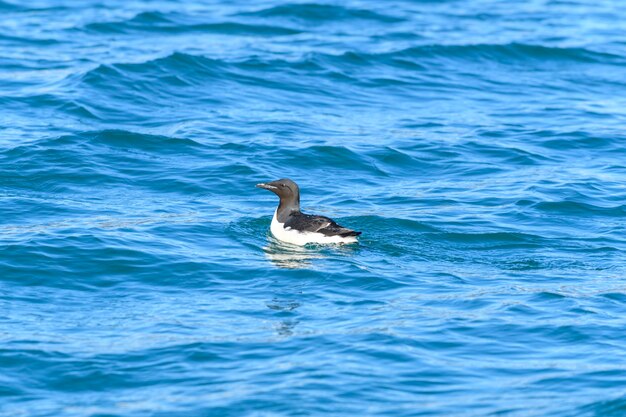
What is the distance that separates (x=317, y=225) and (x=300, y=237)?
31 cm

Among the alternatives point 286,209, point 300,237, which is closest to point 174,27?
point 286,209

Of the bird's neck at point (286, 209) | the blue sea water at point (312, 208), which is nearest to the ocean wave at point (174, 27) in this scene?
the blue sea water at point (312, 208)

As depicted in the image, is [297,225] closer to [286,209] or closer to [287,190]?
[286,209]

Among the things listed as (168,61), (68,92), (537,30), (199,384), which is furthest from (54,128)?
(537,30)

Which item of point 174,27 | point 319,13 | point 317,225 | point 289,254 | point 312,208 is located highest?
point 319,13

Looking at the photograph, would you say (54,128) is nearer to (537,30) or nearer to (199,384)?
(199,384)

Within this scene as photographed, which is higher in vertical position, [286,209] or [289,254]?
[286,209]

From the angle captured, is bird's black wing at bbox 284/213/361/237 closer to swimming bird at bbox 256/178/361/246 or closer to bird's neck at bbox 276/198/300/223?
swimming bird at bbox 256/178/361/246

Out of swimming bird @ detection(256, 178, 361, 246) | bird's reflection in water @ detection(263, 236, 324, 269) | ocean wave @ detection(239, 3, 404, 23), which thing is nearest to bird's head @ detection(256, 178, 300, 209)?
swimming bird @ detection(256, 178, 361, 246)

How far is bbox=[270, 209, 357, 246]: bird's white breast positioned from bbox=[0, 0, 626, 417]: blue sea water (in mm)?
162

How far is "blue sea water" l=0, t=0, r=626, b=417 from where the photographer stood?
11453 millimetres

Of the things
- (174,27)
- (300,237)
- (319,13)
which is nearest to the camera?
(300,237)

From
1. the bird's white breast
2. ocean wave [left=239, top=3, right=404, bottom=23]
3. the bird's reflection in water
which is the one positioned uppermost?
ocean wave [left=239, top=3, right=404, bottom=23]

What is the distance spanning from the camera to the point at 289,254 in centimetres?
1585
